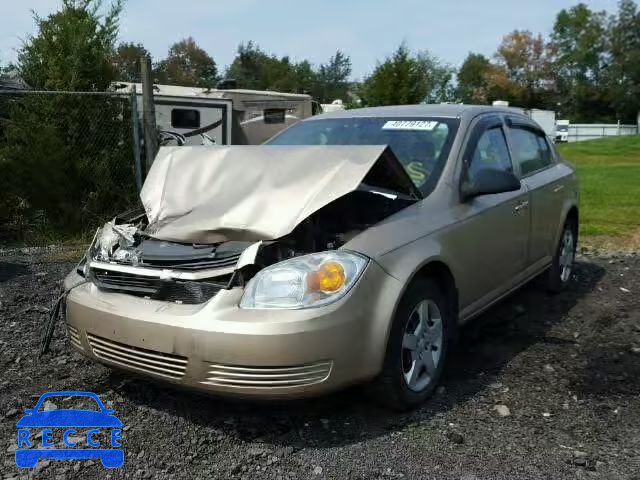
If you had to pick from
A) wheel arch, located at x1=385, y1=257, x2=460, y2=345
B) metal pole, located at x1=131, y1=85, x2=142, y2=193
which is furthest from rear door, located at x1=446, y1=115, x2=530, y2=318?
metal pole, located at x1=131, y1=85, x2=142, y2=193

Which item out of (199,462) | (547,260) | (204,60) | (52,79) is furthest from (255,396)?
(204,60)

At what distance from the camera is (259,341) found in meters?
2.89

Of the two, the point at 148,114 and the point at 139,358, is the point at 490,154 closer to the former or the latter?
the point at 139,358

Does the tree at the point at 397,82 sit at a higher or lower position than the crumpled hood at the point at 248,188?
higher

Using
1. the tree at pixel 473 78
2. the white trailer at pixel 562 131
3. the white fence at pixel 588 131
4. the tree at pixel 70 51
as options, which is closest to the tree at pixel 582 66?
the tree at pixel 473 78

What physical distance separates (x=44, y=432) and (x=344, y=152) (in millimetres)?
2113

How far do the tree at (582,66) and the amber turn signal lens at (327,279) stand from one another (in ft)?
228

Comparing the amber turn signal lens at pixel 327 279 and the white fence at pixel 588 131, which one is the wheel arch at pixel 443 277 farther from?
the white fence at pixel 588 131

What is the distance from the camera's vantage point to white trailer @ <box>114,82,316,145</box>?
1098 cm

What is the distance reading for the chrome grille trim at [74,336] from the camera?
3492mm

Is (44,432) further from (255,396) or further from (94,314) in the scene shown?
(255,396)

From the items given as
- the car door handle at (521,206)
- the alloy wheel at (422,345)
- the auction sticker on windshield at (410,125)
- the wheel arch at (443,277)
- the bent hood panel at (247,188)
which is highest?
the auction sticker on windshield at (410,125)

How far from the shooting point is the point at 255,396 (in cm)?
299

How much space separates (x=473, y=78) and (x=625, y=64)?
70.3ft
